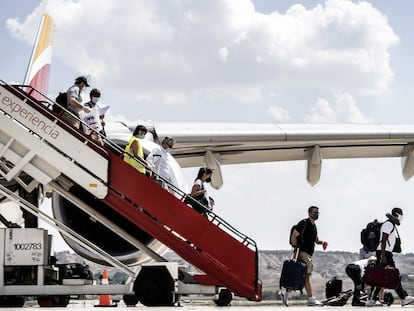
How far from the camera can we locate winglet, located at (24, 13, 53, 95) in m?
23.4

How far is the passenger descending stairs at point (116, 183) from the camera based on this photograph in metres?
11.4

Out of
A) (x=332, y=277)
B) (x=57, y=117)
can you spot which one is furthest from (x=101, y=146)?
(x=332, y=277)

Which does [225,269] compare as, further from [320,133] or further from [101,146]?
[320,133]

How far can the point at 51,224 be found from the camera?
39.3 feet

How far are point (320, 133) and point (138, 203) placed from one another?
9.32 metres

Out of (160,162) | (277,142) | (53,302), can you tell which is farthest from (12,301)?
(277,142)

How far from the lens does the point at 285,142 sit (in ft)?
67.3

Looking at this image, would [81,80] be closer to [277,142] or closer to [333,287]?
[333,287]

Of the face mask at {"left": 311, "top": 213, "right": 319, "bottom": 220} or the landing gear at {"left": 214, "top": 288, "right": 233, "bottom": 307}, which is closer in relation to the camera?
the landing gear at {"left": 214, "top": 288, "right": 233, "bottom": 307}

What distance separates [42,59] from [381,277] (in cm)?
1405

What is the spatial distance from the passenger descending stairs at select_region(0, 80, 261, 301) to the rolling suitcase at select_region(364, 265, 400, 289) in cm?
254

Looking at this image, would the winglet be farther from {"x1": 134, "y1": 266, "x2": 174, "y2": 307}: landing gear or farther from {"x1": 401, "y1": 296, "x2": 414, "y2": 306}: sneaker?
{"x1": 134, "y1": 266, "x2": 174, "y2": 307}: landing gear

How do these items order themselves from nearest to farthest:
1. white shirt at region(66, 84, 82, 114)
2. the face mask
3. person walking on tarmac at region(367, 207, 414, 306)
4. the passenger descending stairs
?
the passenger descending stairs, white shirt at region(66, 84, 82, 114), person walking on tarmac at region(367, 207, 414, 306), the face mask

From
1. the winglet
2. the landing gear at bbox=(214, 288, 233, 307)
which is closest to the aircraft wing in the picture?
the winglet
